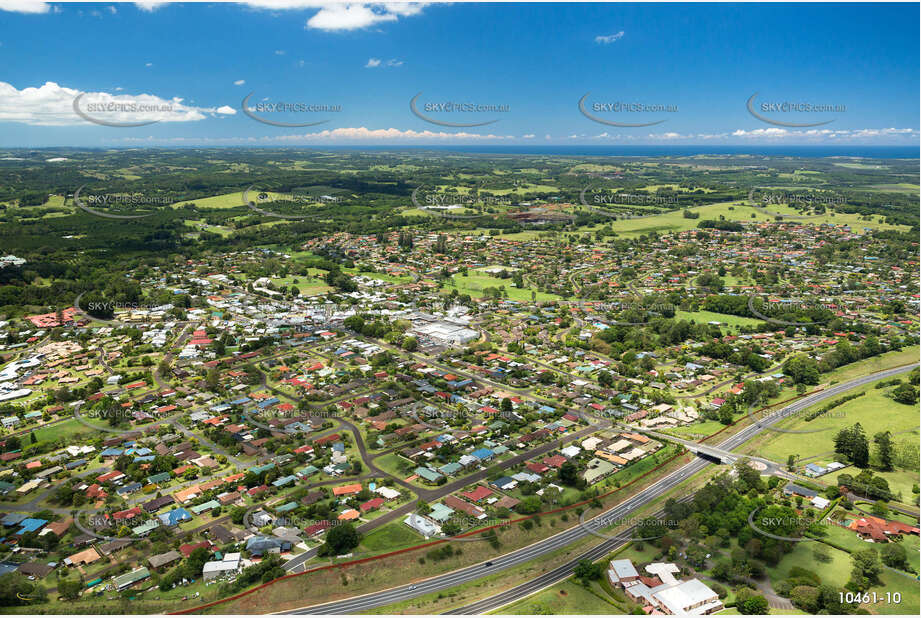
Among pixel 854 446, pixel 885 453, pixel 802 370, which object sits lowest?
pixel 885 453

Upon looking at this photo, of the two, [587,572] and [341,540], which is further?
[341,540]

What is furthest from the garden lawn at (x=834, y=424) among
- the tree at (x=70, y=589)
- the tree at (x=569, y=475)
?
the tree at (x=70, y=589)

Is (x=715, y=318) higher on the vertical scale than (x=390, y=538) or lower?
higher

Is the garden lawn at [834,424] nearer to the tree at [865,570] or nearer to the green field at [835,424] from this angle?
the green field at [835,424]

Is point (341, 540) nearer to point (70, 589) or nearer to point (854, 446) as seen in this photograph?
point (70, 589)

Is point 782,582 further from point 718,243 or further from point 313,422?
point 718,243

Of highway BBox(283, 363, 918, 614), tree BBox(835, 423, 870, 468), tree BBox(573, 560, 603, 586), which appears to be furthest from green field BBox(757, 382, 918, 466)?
tree BBox(573, 560, 603, 586)

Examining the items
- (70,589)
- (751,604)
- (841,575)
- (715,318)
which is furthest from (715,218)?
(70,589)

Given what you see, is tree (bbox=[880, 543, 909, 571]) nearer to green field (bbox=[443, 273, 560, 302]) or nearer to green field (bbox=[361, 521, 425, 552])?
green field (bbox=[361, 521, 425, 552])

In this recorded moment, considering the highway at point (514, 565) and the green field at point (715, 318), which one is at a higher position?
the green field at point (715, 318)

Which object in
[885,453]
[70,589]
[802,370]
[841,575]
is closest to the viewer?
[70,589]
